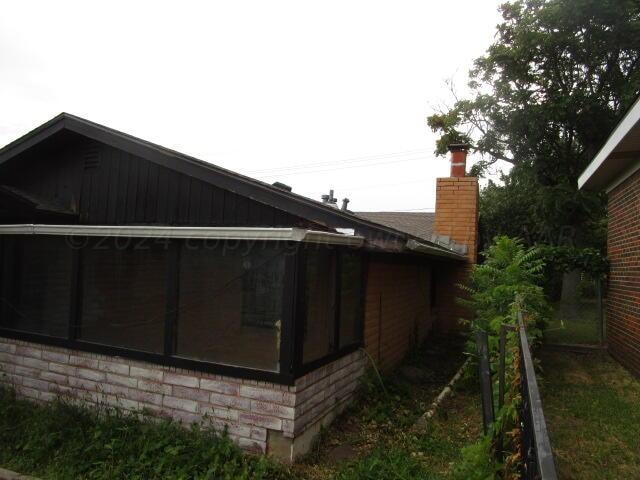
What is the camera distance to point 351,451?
14.3 ft

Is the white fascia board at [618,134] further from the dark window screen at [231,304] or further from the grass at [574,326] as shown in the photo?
the dark window screen at [231,304]

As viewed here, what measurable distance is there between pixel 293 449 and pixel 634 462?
2.93 m

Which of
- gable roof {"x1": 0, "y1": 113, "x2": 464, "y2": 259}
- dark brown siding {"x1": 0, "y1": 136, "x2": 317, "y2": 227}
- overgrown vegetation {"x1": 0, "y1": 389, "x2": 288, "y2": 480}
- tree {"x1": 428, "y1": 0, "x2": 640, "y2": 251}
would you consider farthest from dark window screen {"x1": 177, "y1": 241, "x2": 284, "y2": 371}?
tree {"x1": 428, "y1": 0, "x2": 640, "y2": 251}

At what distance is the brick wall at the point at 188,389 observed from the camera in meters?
4.09

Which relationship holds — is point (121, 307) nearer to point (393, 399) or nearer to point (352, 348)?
point (352, 348)

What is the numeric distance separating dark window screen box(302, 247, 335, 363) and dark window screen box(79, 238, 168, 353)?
1.77 m

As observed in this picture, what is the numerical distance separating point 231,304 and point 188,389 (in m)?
1.00

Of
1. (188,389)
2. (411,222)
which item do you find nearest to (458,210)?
(411,222)

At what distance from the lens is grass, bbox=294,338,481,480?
3930 mm

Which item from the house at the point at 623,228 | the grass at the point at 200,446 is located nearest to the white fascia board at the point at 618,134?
the house at the point at 623,228

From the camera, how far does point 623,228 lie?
23.6ft

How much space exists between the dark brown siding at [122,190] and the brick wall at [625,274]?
499cm

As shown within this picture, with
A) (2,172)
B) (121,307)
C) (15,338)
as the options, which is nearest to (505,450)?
(121,307)

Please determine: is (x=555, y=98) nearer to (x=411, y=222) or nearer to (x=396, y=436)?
(x=411, y=222)
